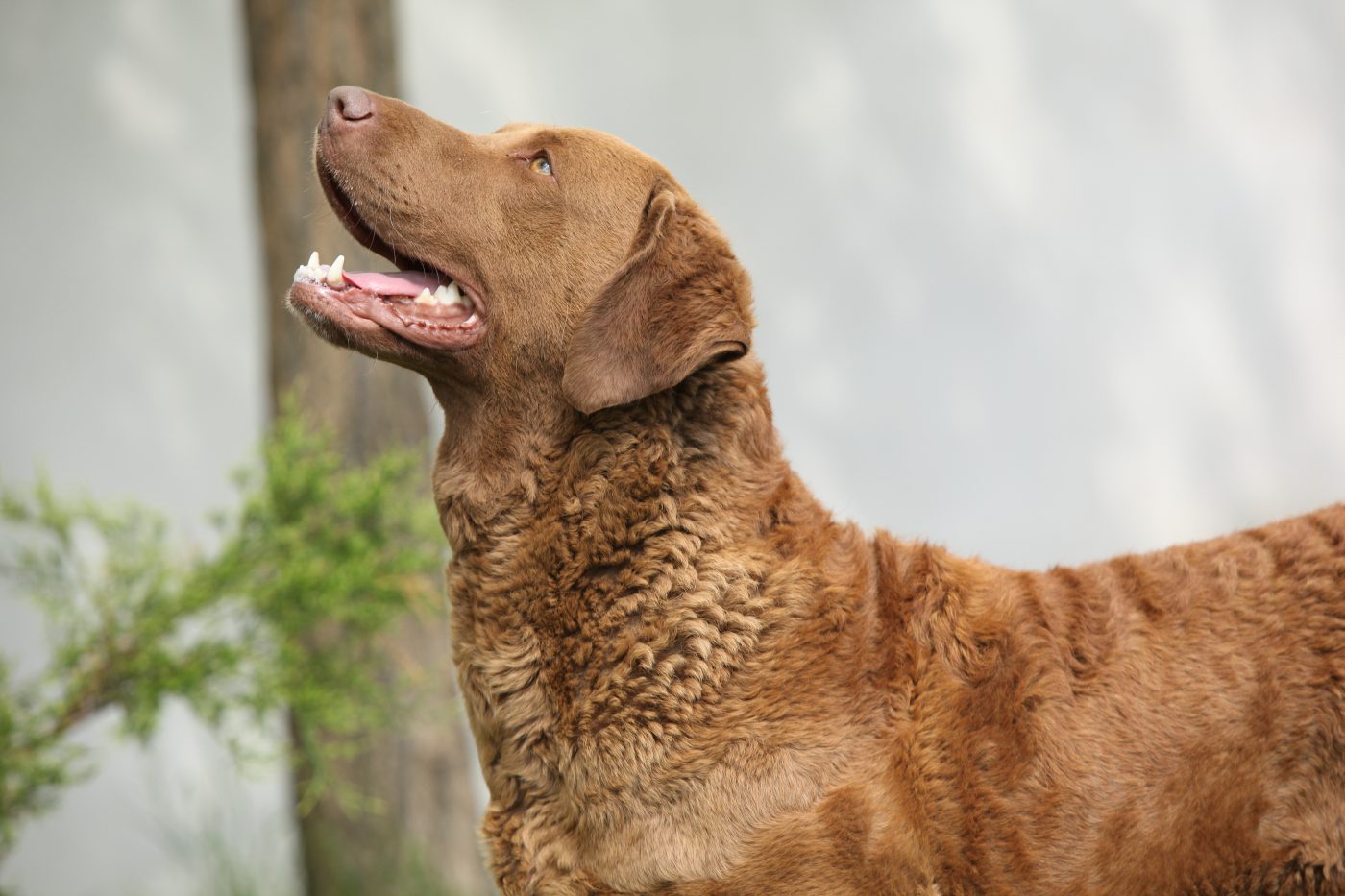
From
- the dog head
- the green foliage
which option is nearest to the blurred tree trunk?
the green foliage

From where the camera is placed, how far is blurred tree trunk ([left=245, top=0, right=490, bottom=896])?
20.6 feet

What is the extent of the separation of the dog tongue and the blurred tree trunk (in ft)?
10.1

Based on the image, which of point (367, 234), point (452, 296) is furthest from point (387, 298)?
point (367, 234)

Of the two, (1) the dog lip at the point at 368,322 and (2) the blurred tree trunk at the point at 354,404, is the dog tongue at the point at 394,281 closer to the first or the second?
(1) the dog lip at the point at 368,322

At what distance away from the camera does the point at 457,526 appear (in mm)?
3129

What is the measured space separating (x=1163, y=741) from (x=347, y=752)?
3.35 m

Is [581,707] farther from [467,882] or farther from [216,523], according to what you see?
[467,882]

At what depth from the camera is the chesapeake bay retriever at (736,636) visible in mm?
2736

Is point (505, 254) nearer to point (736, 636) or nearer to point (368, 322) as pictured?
point (368, 322)

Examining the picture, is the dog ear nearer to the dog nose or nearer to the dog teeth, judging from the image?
the dog teeth

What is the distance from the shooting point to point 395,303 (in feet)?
10.2

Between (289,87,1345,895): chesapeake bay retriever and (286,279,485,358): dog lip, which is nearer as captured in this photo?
(289,87,1345,895): chesapeake bay retriever

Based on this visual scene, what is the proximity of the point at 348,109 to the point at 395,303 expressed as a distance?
494 millimetres

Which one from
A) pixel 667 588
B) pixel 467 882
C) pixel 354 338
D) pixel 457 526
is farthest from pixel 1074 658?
pixel 467 882
